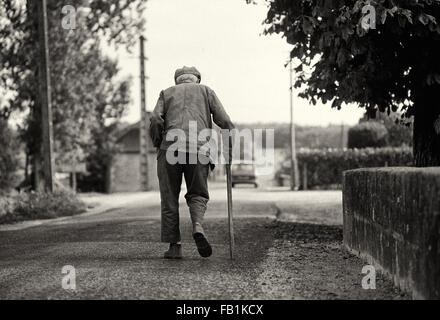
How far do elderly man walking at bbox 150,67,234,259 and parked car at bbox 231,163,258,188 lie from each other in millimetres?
33175

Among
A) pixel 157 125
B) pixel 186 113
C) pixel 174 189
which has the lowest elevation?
pixel 174 189

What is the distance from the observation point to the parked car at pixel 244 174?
39406mm

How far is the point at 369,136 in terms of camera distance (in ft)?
118

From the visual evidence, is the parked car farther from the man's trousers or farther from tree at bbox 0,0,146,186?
the man's trousers

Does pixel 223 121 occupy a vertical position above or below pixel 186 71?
below

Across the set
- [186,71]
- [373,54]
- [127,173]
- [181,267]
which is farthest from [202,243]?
[127,173]

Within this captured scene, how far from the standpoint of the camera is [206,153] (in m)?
6.11

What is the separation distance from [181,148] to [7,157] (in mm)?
15250

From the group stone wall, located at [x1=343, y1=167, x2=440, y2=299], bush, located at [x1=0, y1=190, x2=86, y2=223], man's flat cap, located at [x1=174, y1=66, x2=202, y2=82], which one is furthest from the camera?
bush, located at [x1=0, y1=190, x2=86, y2=223]

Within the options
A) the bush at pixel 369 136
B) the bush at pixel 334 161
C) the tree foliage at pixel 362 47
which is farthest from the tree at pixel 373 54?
the bush at pixel 369 136

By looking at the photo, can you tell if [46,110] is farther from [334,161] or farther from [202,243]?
[334,161]

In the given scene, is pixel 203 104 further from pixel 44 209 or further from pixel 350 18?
pixel 44 209

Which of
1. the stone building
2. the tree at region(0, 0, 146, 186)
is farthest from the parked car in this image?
the tree at region(0, 0, 146, 186)

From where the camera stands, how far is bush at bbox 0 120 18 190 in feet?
64.4
